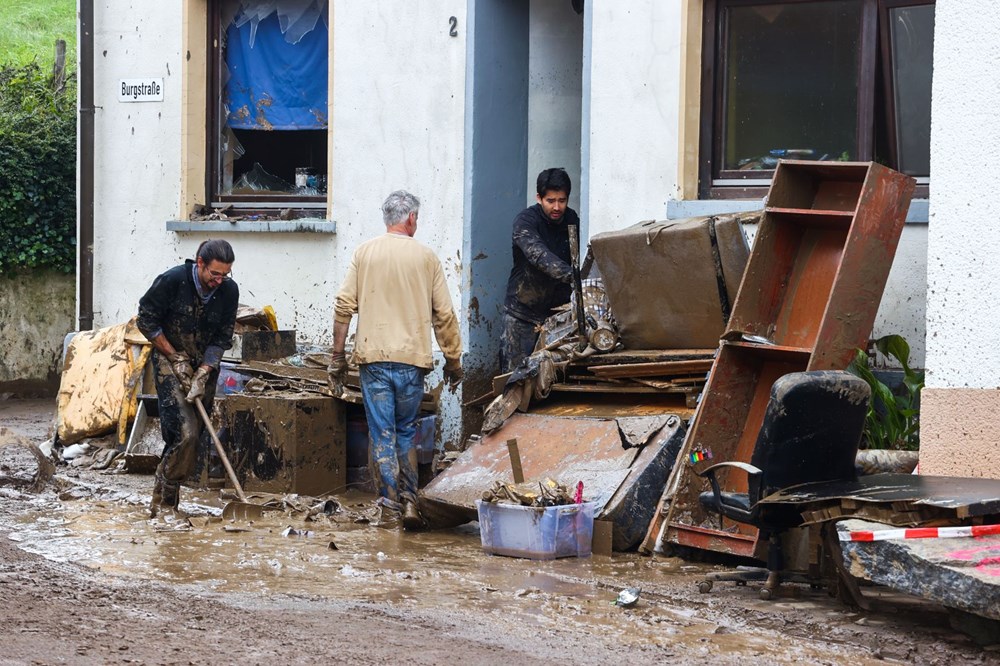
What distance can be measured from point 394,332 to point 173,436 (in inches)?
64.9

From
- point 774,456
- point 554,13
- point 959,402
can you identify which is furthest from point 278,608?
point 554,13

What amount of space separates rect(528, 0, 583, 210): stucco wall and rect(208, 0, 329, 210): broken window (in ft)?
5.80

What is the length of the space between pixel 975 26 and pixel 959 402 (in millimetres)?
1836

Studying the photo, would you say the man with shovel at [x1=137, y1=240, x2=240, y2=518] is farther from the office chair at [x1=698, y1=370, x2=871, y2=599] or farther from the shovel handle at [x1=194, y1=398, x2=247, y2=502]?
the office chair at [x1=698, y1=370, x2=871, y2=599]

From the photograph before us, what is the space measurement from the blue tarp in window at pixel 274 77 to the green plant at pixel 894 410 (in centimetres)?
533

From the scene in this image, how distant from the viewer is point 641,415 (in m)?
8.12

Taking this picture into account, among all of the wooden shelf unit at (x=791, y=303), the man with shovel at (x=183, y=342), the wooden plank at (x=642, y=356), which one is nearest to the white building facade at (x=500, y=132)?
the wooden shelf unit at (x=791, y=303)

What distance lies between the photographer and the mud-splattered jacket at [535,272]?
31.3ft

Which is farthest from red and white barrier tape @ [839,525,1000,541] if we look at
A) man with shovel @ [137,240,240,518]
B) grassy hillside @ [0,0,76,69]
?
grassy hillside @ [0,0,76,69]

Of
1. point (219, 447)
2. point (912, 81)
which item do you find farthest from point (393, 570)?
point (912, 81)

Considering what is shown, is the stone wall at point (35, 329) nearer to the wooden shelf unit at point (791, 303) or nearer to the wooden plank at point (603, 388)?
the wooden plank at point (603, 388)

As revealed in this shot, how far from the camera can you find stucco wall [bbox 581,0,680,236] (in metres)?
9.55

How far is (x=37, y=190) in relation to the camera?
1473 centimetres

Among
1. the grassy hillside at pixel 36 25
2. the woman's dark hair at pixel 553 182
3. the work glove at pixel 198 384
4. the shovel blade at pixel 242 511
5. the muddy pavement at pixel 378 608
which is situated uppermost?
the grassy hillside at pixel 36 25
